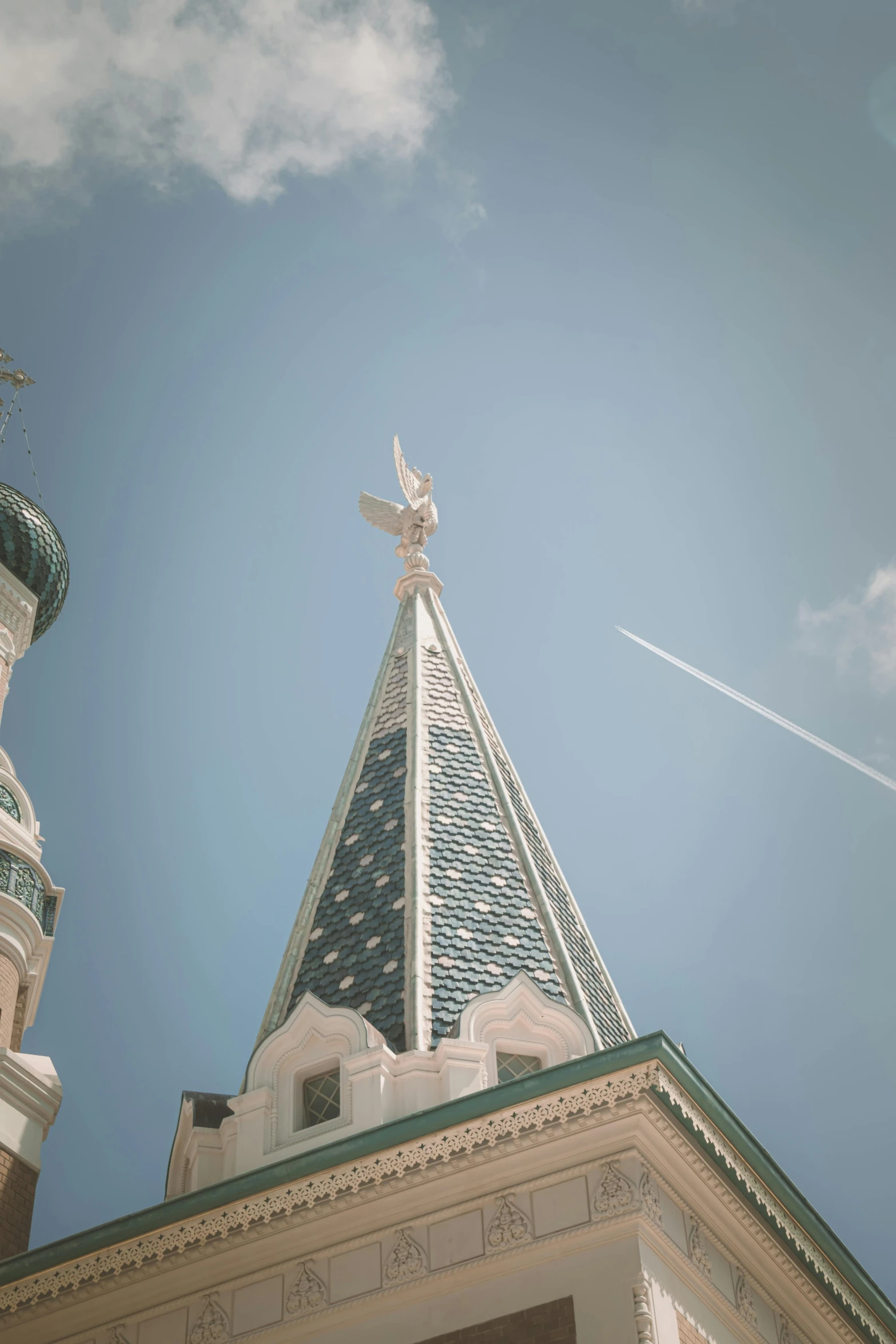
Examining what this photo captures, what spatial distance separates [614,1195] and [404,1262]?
177 cm

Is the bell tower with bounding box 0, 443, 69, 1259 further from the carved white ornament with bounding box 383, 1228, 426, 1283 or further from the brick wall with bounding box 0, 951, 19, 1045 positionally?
the carved white ornament with bounding box 383, 1228, 426, 1283

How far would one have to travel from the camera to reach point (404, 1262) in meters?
12.9

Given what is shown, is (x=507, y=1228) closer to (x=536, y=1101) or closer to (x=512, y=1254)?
(x=512, y=1254)

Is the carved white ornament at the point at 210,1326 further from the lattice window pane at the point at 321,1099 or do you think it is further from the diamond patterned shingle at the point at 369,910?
the diamond patterned shingle at the point at 369,910

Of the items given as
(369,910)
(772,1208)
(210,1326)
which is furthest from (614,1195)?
(369,910)

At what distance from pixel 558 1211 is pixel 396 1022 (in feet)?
14.6

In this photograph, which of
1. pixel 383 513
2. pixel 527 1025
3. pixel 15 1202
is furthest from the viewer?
pixel 383 513

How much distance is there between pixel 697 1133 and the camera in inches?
505

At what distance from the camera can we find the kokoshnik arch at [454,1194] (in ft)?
40.9

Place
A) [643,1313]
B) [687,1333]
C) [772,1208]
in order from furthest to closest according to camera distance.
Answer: [772,1208] → [687,1333] → [643,1313]

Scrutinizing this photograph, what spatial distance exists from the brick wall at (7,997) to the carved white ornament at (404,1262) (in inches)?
390

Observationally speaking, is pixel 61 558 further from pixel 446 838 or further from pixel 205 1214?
pixel 205 1214

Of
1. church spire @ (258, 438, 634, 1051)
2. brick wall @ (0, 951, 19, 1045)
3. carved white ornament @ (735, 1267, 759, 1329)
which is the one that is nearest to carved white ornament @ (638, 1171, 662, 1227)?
carved white ornament @ (735, 1267, 759, 1329)

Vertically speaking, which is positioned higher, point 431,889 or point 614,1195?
point 431,889
